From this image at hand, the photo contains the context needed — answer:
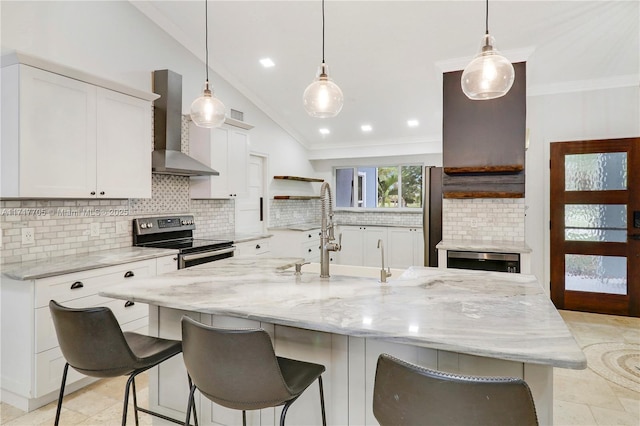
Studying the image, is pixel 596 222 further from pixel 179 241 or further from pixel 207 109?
pixel 179 241

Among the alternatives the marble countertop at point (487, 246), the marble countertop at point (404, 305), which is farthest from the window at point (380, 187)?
the marble countertop at point (404, 305)

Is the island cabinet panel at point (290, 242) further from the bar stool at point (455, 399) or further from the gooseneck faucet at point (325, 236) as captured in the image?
the bar stool at point (455, 399)

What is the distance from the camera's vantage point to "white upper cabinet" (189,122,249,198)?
13.9 feet

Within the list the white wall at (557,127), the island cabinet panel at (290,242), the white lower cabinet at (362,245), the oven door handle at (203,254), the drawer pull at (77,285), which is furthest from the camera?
the white lower cabinet at (362,245)

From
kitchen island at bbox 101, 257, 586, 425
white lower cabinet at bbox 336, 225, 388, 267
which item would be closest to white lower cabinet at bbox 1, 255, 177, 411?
kitchen island at bbox 101, 257, 586, 425

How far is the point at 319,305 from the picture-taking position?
1.47m

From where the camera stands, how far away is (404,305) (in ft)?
4.80

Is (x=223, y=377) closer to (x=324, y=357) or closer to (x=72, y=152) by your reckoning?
(x=324, y=357)

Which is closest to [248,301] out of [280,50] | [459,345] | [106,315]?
[106,315]

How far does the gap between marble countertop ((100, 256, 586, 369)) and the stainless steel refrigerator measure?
2.47m

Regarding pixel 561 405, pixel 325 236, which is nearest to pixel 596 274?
pixel 561 405

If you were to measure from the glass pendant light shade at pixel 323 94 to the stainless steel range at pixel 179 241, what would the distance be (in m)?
2.05

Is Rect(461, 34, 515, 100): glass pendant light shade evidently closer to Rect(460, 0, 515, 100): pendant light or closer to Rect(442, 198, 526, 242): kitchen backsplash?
Rect(460, 0, 515, 100): pendant light

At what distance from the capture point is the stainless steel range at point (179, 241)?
3.49m
